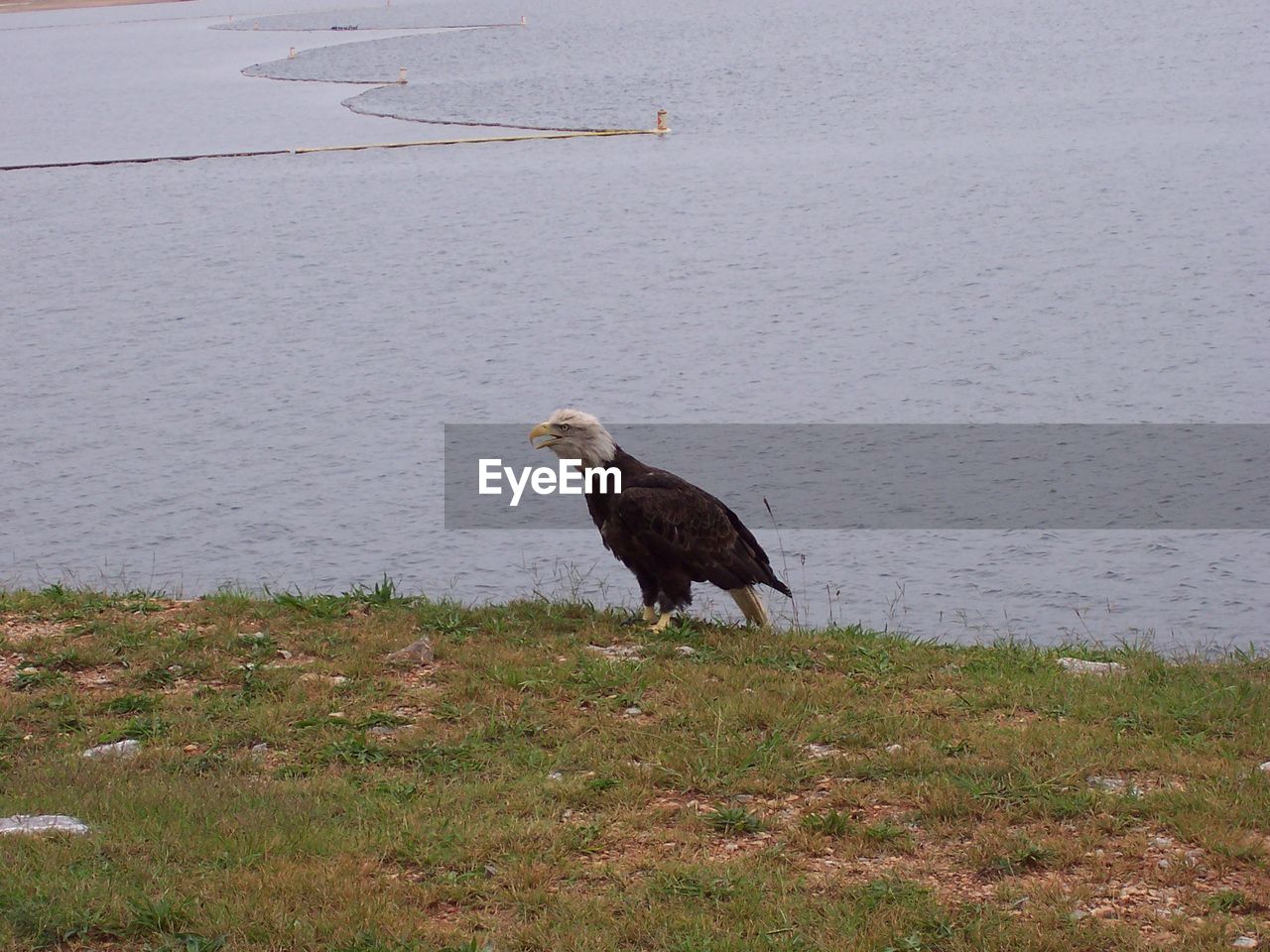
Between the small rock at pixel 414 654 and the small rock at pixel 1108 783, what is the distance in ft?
14.6

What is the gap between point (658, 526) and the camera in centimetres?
1114

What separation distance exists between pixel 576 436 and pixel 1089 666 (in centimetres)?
409

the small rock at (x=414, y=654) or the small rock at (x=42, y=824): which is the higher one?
the small rock at (x=414, y=654)

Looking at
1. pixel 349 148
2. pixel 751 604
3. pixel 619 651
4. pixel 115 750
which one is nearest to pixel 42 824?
pixel 115 750

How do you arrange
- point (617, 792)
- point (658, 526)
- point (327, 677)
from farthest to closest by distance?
point (658, 526) → point (327, 677) → point (617, 792)

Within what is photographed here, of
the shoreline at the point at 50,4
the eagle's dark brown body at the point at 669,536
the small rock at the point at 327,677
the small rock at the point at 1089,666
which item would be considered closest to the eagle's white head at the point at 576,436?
the eagle's dark brown body at the point at 669,536

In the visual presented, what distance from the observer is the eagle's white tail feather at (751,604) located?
459 inches

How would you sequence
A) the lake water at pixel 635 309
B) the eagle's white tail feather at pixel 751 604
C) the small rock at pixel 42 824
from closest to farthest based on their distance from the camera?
the small rock at pixel 42 824, the eagle's white tail feather at pixel 751 604, the lake water at pixel 635 309

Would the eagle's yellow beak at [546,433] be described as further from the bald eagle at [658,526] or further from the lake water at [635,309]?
the lake water at [635,309]

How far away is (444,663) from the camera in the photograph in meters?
Answer: 9.92

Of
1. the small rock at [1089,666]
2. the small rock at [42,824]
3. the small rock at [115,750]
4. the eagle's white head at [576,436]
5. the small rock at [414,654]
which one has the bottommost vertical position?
the small rock at [115,750]

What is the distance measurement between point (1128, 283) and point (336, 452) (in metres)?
17.1

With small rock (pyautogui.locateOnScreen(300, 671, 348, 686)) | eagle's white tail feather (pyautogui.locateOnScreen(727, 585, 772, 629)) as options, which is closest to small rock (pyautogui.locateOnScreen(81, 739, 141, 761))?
small rock (pyautogui.locateOnScreen(300, 671, 348, 686))

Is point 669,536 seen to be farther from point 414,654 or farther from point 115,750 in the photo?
point 115,750
